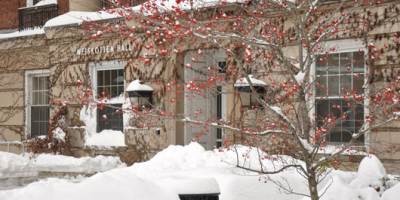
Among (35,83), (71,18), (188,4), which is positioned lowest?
(35,83)

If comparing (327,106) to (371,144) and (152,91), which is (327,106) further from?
(152,91)

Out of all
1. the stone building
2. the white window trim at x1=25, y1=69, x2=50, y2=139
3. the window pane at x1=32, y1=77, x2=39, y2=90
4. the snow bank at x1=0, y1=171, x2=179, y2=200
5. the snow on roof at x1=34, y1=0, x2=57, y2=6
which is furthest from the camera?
the snow on roof at x1=34, y1=0, x2=57, y2=6

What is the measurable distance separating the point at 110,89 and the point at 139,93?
6.70 feet

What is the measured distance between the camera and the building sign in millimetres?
16234

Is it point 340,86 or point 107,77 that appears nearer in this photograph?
point 340,86

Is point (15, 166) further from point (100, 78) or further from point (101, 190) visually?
point (101, 190)

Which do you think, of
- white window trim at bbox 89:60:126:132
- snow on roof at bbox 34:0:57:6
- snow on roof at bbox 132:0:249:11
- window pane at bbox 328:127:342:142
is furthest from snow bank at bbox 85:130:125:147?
window pane at bbox 328:127:342:142

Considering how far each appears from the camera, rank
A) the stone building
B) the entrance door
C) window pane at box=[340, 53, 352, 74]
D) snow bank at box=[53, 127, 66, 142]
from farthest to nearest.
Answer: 1. snow bank at box=[53, 127, 66, 142]
2. the entrance door
3. window pane at box=[340, 53, 352, 74]
4. the stone building

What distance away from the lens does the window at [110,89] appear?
656 inches

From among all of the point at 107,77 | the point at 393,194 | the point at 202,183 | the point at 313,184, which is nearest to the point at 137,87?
the point at 107,77

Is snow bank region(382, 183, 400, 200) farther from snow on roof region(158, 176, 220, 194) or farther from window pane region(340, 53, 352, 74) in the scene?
window pane region(340, 53, 352, 74)

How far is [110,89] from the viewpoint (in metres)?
16.8

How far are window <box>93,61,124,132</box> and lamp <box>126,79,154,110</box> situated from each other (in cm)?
136

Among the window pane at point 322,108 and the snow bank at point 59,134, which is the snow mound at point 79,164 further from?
the window pane at point 322,108
